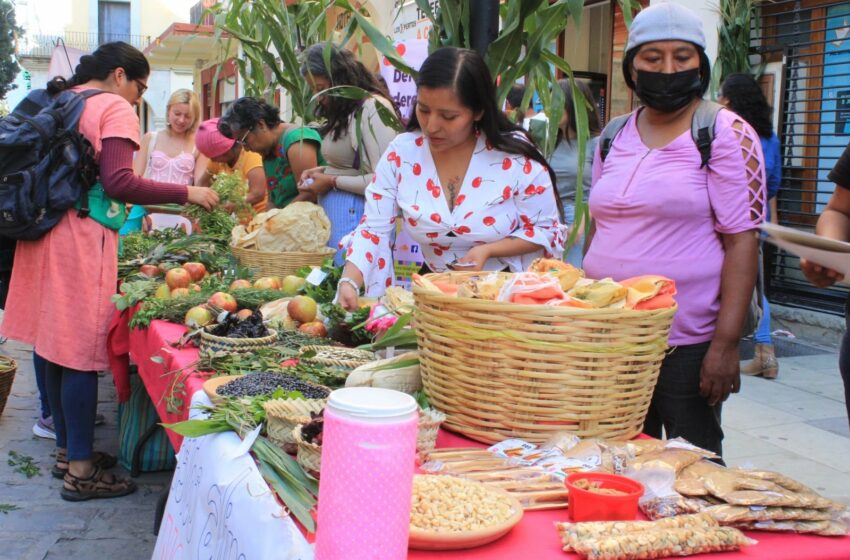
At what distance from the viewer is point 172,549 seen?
7.14 ft

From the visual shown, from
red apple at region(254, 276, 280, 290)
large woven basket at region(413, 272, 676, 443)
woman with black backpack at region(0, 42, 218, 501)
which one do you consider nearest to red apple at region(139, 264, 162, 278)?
woman with black backpack at region(0, 42, 218, 501)

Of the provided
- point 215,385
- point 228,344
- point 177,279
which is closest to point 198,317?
point 228,344

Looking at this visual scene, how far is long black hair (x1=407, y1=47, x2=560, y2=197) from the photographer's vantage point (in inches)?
107

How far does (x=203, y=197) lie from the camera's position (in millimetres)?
4500

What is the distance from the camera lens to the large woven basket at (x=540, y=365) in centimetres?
176

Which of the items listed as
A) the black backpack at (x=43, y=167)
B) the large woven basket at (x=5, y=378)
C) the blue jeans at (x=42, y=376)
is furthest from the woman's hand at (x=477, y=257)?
the large woven basket at (x=5, y=378)

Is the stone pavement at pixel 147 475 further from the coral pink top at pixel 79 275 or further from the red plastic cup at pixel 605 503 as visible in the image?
the red plastic cup at pixel 605 503

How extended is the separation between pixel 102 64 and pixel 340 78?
1.18 m

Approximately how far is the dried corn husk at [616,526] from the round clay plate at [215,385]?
3.20ft

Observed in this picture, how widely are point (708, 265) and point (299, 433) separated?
52.1 inches

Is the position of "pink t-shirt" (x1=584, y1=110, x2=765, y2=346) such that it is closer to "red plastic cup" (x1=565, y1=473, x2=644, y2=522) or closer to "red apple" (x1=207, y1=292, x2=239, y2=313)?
"red plastic cup" (x1=565, y1=473, x2=644, y2=522)

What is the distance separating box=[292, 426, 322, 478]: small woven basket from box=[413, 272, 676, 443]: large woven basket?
0.38 meters

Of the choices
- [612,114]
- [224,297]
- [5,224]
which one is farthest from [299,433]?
[612,114]

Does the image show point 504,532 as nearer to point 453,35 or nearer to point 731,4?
point 453,35
